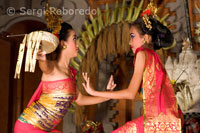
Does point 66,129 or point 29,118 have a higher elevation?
point 29,118

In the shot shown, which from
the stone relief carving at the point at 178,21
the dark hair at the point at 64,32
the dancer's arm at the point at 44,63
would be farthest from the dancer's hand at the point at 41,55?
the stone relief carving at the point at 178,21

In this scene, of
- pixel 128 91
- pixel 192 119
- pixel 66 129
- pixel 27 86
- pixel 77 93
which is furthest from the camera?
pixel 27 86

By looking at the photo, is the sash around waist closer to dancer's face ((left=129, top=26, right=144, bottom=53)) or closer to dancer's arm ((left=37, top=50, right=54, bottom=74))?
dancer's arm ((left=37, top=50, right=54, bottom=74))

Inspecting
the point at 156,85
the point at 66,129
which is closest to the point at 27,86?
the point at 66,129

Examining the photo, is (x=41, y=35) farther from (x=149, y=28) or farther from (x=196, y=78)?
(x=196, y=78)

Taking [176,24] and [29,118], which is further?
[176,24]

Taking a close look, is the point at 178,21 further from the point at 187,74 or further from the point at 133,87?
the point at 133,87

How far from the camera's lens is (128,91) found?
7.50ft

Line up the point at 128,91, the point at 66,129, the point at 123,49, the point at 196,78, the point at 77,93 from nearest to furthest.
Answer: the point at 128,91, the point at 77,93, the point at 196,78, the point at 123,49, the point at 66,129

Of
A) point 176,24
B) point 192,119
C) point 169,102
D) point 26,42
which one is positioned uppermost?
point 176,24

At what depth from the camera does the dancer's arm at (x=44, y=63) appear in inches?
92.3

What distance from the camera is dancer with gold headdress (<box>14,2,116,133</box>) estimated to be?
7.68 ft

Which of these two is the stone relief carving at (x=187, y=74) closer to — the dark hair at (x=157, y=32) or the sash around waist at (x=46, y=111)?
the dark hair at (x=157, y=32)

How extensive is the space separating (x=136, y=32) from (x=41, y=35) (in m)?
0.73
